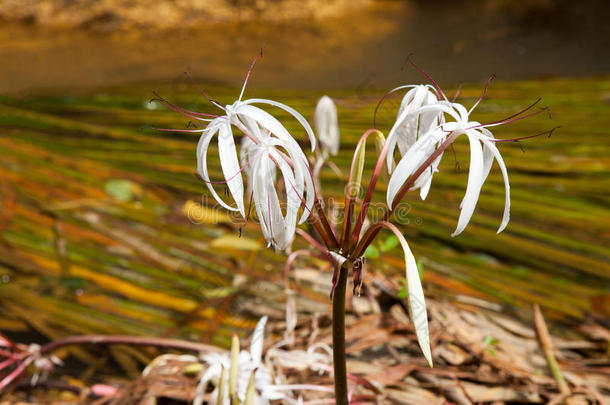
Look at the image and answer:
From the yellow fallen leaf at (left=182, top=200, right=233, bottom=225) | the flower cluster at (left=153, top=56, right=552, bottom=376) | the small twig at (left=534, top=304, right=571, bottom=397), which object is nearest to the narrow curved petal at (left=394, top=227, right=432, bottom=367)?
the flower cluster at (left=153, top=56, right=552, bottom=376)

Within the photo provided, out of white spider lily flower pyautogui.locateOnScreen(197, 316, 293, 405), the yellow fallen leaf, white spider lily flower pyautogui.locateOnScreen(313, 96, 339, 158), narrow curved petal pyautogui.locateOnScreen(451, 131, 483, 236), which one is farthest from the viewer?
the yellow fallen leaf

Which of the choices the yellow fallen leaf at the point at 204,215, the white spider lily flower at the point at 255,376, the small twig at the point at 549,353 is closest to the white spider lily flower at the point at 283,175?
the white spider lily flower at the point at 255,376

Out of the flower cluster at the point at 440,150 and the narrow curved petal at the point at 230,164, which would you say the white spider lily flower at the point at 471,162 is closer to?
the flower cluster at the point at 440,150

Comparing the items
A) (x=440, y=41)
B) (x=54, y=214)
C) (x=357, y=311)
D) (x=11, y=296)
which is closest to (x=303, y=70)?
(x=440, y=41)

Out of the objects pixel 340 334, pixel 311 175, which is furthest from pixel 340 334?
pixel 311 175

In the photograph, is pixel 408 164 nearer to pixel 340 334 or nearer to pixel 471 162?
pixel 471 162

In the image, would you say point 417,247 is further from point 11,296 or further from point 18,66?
point 18,66

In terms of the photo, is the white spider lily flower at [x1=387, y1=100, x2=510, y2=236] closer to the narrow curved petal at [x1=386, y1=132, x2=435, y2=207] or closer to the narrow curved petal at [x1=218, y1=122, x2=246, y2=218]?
the narrow curved petal at [x1=386, y1=132, x2=435, y2=207]
